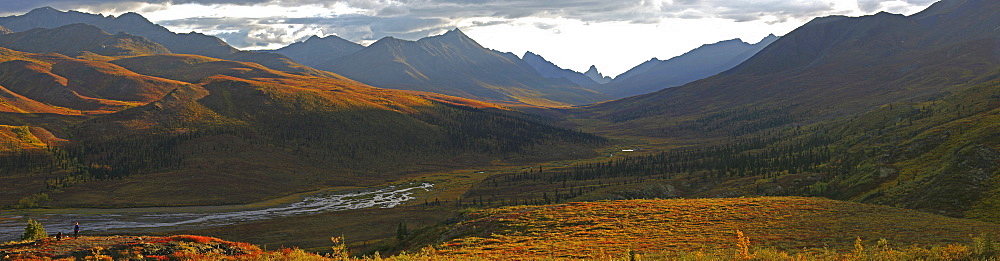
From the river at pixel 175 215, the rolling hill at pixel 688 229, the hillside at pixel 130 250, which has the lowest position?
the river at pixel 175 215

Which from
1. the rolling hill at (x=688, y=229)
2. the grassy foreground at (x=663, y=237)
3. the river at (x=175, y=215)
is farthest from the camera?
the river at (x=175, y=215)

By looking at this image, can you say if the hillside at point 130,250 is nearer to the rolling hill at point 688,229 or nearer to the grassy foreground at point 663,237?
the grassy foreground at point 663,237

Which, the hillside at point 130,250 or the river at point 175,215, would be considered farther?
the river at point 175,215

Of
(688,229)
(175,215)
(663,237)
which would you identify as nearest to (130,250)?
(663,237)

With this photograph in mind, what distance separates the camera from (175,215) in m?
117

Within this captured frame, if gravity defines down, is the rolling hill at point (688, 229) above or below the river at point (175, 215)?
above

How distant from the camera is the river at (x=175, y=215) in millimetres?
97750

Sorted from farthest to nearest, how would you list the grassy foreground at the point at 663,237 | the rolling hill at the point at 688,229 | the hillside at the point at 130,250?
the rolling hill at the point at 688,229, the hillside at the point at 130,250, the grassy foreground at the point at 663,237

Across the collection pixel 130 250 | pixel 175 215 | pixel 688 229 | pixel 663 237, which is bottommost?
pixel 175 215

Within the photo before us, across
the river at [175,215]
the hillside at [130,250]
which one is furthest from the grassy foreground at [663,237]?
the river at [175,215]

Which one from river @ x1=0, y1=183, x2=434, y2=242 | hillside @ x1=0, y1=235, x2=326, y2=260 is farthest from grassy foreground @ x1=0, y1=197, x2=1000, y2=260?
river @ x1=0, y1=183, x2=434, y2=242

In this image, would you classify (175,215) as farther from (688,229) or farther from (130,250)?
(688,229)

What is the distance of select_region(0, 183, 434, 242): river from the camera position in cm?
9775

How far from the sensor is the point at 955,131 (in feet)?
253
